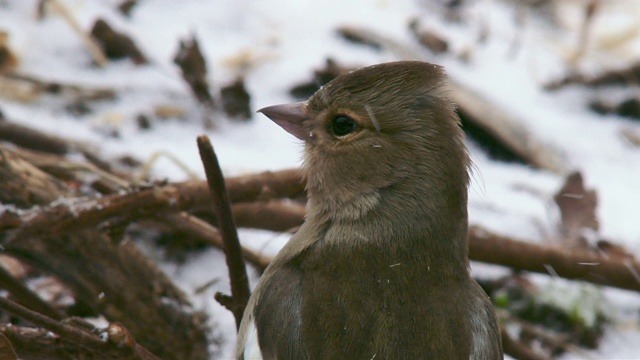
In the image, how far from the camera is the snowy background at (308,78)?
3.45 metres

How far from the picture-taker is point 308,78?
13.4 feet

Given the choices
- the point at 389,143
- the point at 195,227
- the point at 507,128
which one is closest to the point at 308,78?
the point at 507,128

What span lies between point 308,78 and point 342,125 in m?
1.67

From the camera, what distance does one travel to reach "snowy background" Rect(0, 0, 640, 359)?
345 centimetres

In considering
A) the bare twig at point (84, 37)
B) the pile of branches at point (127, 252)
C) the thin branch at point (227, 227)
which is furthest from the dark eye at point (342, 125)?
the bare twig at point (84, 37)

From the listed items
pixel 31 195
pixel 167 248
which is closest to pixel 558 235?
pixel 167 248

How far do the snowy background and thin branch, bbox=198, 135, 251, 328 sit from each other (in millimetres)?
490

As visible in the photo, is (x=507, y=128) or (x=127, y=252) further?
(x=507, y=128)

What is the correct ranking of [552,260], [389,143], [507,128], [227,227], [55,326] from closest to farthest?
1. [55,326]
2. [227,227]
3. [389,143]
4. [552,260]
5. [507,128]

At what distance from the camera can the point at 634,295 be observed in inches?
132

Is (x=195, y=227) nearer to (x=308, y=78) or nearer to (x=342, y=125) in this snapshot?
(x=342, y=125)

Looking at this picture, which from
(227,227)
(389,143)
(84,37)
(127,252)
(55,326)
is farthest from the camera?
(84,37)

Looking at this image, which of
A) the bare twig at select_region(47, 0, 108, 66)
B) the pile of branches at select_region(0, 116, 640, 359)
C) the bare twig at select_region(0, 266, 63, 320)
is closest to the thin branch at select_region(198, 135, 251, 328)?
the pile of branches at select_region(0, 116, 640, 359)

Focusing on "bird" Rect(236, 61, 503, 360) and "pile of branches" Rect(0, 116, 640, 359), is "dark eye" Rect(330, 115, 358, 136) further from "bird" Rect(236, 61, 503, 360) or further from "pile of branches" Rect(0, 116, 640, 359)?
"pile of branches" Rect(0, 116, 640, 359)
